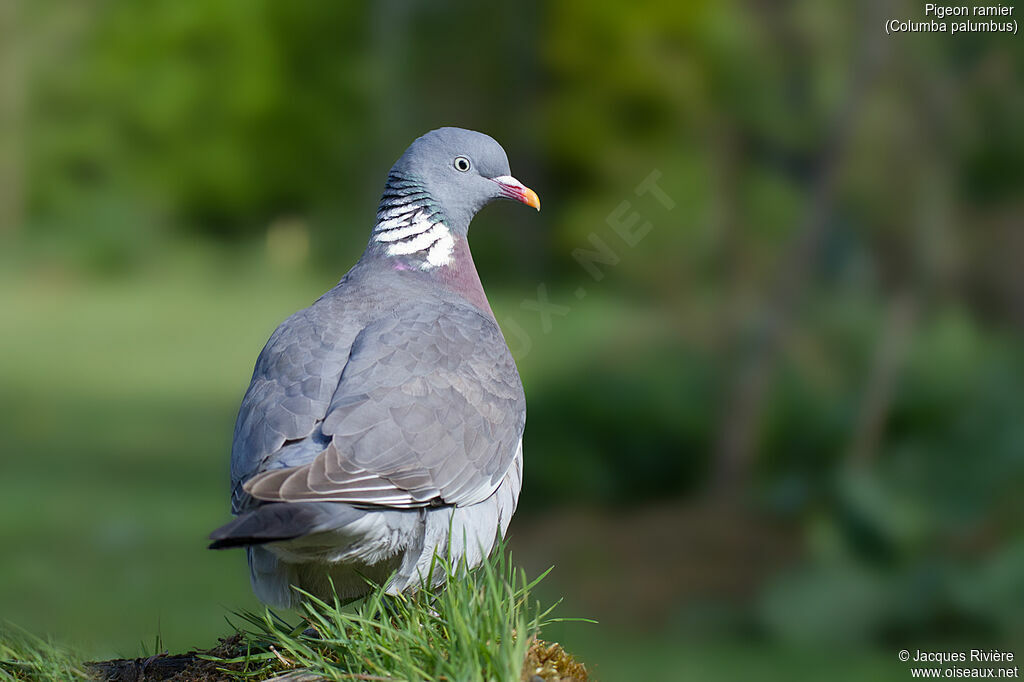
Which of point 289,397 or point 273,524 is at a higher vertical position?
point 289,397

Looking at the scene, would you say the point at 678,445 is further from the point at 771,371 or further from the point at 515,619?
the point at 515,619

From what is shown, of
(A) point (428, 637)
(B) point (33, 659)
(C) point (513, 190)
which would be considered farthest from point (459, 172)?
(B) point (33, 659)

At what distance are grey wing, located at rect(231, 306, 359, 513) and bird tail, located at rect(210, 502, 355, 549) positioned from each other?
0.61 feet

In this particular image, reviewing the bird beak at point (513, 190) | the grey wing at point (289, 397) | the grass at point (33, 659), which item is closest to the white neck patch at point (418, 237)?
the bird beak at point (513, 190)

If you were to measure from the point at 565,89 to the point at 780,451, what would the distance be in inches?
146

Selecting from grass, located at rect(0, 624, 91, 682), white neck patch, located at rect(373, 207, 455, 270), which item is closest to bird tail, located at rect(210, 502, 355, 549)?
grass, located at rect(0, 624, 91, 682)

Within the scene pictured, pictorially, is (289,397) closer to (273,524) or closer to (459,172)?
(273,524)

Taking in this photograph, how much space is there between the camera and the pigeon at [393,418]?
2199mm

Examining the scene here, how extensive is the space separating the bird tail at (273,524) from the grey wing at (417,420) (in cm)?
3

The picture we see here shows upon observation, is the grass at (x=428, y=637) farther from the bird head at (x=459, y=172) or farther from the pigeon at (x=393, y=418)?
the bird head at (x=459, y=172)

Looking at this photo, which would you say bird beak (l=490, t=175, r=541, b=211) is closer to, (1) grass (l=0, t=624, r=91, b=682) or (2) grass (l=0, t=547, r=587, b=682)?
(2) grass (l=0, t=547, r=587, b=682)

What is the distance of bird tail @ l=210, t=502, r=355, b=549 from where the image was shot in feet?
6.14

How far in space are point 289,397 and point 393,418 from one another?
23 cm

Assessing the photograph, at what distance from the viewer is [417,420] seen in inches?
95.2
